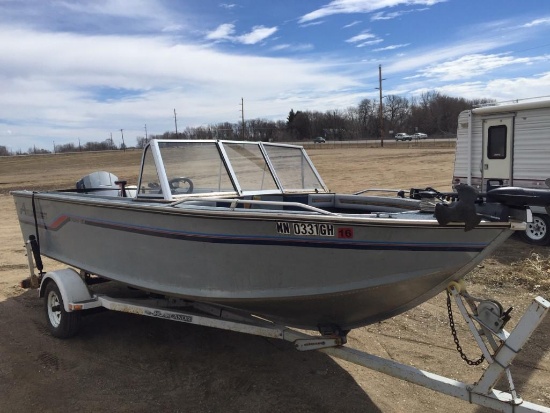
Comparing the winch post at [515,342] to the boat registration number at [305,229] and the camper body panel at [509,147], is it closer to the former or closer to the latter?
the boat registration number at [305,229]

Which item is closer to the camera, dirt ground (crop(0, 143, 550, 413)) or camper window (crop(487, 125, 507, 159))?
dirt ground (crop(0, 143, 550, 413))

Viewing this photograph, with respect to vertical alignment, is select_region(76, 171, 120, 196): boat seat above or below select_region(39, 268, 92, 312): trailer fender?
above

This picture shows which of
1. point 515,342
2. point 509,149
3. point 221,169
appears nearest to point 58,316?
point 221,169

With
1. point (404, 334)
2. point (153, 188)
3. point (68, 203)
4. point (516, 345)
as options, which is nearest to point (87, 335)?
point (68, 203)

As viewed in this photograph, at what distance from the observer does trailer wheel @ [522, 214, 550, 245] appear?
314 inches

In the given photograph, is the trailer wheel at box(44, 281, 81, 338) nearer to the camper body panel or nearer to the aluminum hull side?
the aluminum hull side

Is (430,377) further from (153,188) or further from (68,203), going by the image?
(68,203)

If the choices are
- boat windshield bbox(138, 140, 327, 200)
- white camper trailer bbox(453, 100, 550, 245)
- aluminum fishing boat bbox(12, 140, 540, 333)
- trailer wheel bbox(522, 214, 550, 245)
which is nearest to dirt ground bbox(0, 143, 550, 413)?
aluminum fishing boat bbox(12, 140, 540, 333)

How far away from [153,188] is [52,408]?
1.94m

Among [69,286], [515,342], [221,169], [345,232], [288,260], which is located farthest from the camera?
[221,169]

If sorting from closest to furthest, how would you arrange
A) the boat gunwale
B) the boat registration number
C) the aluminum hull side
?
the boat gunwale, the aluminum hull side, the boat registration number

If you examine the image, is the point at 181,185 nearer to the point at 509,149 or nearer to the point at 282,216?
the point at 282,216

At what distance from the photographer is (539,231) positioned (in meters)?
8.12

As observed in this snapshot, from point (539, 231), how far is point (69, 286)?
24.2 ft
